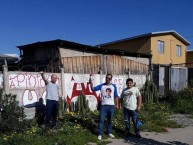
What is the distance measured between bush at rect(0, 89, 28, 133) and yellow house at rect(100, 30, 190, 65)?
19166 millimetres

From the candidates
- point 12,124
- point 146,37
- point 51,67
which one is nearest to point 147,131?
Answer: point 12,124

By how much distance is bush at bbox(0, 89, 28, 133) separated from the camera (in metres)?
8.16

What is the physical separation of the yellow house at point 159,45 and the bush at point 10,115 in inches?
755

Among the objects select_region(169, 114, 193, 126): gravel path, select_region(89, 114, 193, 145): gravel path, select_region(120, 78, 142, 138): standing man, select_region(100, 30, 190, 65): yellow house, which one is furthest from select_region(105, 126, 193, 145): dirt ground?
select_region(100, 30, 190, 65): yellow house

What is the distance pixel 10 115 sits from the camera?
26.9ft

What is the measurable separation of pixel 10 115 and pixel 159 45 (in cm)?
2182

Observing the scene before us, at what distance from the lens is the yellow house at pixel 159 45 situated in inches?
1062

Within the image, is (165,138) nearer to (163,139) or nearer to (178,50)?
(163,139)

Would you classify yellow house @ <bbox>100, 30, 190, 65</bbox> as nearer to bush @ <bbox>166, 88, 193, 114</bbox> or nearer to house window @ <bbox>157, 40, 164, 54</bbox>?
house window @ <bbox>157, 40, 164, 54</bbox>

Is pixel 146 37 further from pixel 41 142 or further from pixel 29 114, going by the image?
pixel 41 142

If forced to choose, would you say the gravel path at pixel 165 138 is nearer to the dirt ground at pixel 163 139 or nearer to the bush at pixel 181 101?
the dirt ground at pixel 163 139

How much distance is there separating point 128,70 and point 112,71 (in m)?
1.21

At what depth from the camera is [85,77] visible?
12.6m

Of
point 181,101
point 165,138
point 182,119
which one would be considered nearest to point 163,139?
point 165,138
